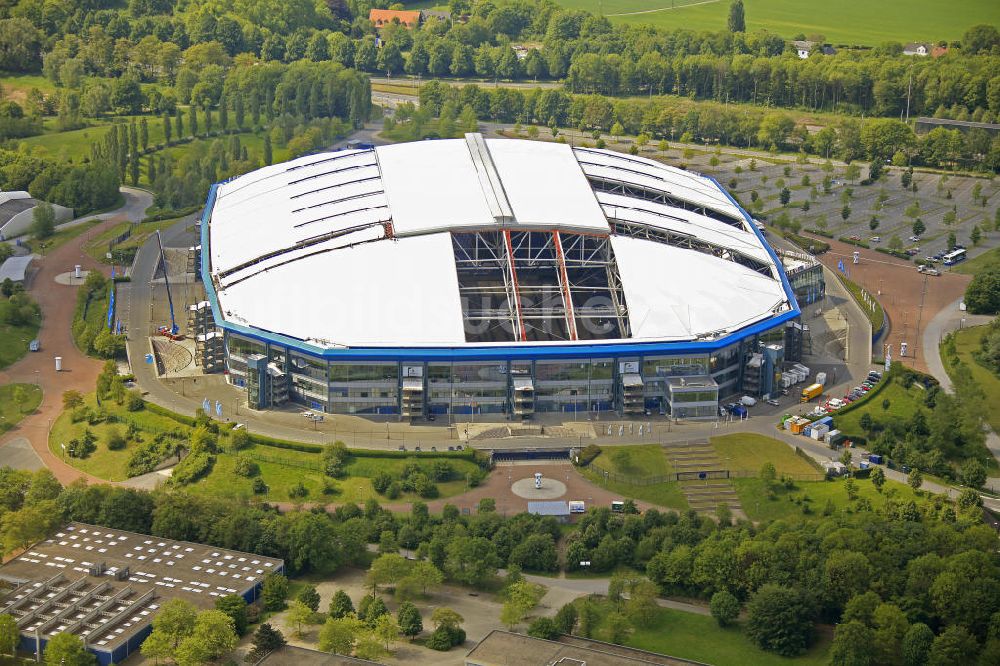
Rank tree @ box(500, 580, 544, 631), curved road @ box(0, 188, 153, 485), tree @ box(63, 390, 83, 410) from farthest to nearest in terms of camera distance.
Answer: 1. tree @ box(63, 390, 83, 410)
2. curved road @ box(0, 188, 153, 485)
3. tree @ box(500, 580, 544, 631)

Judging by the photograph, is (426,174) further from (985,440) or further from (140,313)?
(985,440)

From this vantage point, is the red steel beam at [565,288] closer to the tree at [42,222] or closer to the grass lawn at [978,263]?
the grass lawn at [978,263]

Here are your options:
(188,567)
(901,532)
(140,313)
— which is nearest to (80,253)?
Answer: (140,313)

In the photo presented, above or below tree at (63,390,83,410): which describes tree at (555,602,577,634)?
below

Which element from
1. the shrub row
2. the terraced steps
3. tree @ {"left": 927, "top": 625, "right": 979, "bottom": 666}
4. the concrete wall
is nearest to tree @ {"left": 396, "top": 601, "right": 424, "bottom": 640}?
the terraced steps

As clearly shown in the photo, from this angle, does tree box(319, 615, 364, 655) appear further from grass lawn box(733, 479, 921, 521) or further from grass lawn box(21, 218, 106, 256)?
grass lawn box(21, 218, 106, 256)

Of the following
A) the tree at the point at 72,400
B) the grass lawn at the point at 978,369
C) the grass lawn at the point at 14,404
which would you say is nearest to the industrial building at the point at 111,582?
the tree at the point at 72,400
